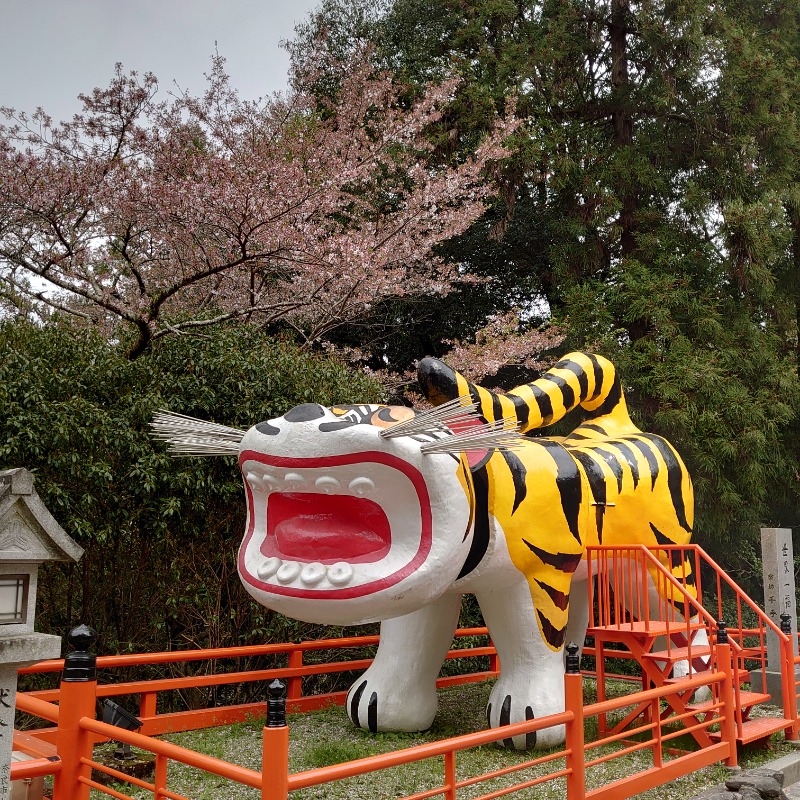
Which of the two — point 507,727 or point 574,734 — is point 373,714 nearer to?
point 574,734

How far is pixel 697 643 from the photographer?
643 centimetres

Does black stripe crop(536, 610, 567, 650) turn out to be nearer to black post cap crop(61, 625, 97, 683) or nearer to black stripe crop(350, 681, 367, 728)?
black stripe crop(350, 681, 367, 728)

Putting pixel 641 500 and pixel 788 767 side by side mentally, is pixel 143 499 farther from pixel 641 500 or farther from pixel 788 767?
pixel 788 767

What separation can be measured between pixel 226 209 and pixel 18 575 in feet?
17.8

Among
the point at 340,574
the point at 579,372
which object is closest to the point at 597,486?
the point at 579,372

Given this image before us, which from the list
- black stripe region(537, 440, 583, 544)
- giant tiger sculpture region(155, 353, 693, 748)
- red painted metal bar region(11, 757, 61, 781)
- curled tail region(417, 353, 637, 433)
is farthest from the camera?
black stripe region(537, 440, 583, 544)

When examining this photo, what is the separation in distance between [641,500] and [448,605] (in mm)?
1614

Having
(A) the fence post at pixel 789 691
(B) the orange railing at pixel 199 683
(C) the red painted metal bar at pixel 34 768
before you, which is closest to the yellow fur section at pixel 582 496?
(A) the fence post at pixel 789 691

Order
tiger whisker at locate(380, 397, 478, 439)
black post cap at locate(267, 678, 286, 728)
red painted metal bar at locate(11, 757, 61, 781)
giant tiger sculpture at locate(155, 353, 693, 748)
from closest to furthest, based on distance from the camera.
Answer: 1. black post cap at locate(267, 678, 286, 728)
2. red painted metal bar at locate(11, 757, 61, 781)
3. tiger whisker at locate(380, 397, 478, 439)
4. giant tiger sculpture at locate(155, 353, 693, 748)

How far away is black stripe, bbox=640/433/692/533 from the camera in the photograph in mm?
6219

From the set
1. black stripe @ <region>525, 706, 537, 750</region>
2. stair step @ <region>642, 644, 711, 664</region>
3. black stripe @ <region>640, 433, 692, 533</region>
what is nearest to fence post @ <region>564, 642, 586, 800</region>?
black stripe @ <region>525, 706, 537, 750</region>

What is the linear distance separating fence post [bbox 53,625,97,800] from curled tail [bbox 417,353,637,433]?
2.48m

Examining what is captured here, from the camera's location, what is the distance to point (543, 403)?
5645 millimetres

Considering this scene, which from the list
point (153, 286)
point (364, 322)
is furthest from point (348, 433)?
point (364, 322)
